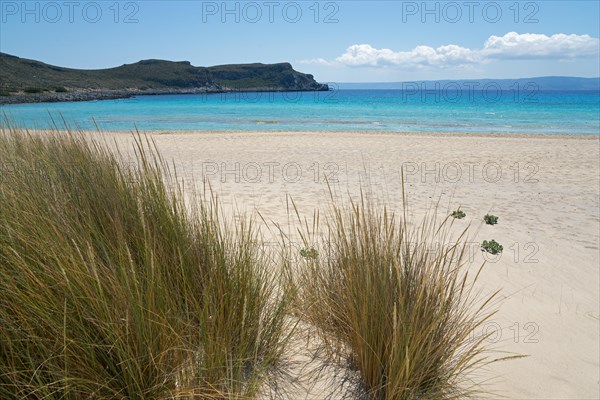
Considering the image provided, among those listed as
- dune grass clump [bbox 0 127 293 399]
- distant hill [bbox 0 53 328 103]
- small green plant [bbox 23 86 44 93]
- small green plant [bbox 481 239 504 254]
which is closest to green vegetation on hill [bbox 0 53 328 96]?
distant hill [bbox 0 53 328 103]

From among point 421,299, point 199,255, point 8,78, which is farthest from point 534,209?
point 8,78

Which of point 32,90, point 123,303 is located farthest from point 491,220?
point 32,90

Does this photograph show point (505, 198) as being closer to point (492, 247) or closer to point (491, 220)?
point (491, 220)

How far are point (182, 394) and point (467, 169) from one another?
1206 centimetres

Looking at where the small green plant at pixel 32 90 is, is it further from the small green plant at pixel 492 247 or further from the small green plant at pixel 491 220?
the small green plant at pixel 492 247

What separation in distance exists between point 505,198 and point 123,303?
28.2 ft

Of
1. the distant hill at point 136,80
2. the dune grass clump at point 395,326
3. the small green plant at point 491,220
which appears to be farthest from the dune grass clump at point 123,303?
the distant hill at point 136,80

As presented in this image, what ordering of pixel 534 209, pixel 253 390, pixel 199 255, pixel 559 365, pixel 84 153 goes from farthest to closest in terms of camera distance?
pixel 534 209 → pixel 84 153 → pixel 559 365 → pixel 199 255 → pixel 253 390

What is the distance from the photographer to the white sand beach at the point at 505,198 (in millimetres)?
3740

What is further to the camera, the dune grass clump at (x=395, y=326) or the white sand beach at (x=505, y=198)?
the white sand beach at (x=505, y=198)

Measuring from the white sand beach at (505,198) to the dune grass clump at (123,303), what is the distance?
0.50 meters

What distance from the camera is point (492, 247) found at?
19.4 ft

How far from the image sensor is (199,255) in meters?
2.79

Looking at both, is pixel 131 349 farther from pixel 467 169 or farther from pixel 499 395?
pixel 467 169
